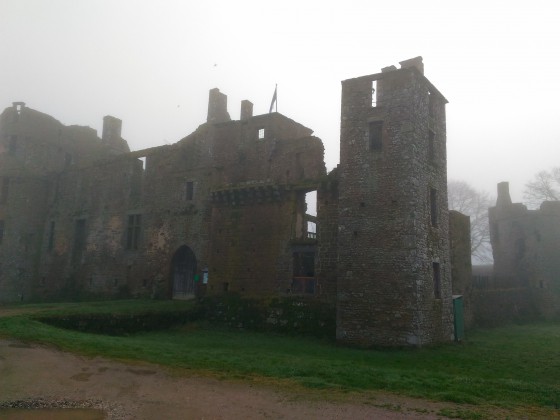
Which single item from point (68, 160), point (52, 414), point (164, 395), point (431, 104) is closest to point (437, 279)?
point (431, 104)

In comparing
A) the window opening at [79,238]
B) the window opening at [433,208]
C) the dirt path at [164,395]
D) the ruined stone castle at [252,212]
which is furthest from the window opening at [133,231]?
the window opening at [433,208]

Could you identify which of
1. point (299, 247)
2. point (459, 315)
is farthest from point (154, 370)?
point (459, 315)

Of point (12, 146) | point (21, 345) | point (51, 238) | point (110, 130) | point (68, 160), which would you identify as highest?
point (110, 130)

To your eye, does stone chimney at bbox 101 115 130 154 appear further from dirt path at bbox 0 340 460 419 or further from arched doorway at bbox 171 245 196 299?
dirt path at bbox 0 340 460 419

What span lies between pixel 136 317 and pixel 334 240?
8.94 m

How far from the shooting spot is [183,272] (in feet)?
79.6

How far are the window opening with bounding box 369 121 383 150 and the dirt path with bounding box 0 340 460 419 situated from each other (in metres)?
10.4

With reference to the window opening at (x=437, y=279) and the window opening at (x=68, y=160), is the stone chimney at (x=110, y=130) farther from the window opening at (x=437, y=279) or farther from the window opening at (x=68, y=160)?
Result: the window opening at (x=437, y=279)

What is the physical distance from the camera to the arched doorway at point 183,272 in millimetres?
23953

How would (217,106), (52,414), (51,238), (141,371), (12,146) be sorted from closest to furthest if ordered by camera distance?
(52,414) → (141,371) → (217,106) → (51,238) → (12,146)

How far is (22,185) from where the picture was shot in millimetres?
30672

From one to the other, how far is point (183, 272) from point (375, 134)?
13.3 meters

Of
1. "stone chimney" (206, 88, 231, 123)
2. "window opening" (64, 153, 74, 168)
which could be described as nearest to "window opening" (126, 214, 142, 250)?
"stone chimney" (206, 88, 231, 123)

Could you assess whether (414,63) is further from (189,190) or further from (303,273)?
(189,190)
